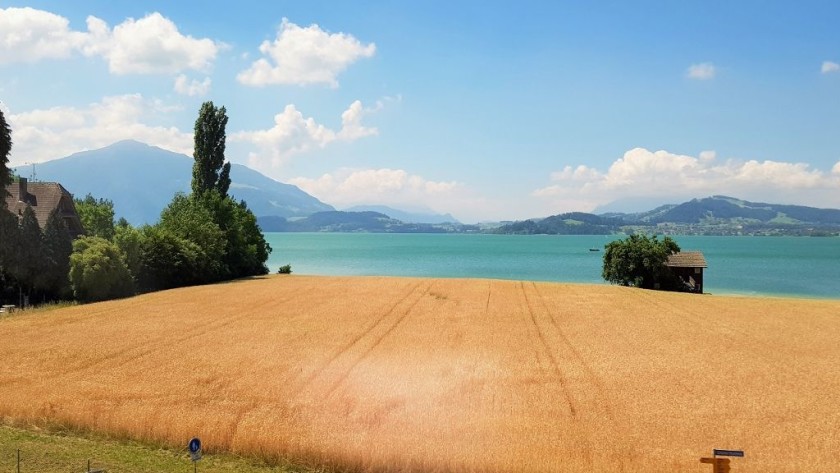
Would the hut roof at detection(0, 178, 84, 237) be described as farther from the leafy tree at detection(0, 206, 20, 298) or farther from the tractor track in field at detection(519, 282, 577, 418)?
the tractor track in field at detection(519, 282, 577, 418)

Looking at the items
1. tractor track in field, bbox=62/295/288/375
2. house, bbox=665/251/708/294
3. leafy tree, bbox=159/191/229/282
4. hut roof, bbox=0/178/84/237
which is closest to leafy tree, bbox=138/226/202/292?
leafy tree, bbox=159/191/229/282

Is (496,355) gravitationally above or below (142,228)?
below

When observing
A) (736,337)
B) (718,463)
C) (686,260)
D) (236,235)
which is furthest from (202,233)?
(718,463)

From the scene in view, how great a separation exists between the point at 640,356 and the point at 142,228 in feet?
203

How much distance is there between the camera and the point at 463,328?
4462 centimetres

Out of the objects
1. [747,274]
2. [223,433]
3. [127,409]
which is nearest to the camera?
[223,433]

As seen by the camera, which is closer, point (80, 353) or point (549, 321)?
point (80, 353)

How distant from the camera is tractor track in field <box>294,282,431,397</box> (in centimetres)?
2958

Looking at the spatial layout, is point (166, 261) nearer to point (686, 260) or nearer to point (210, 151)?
point (210, 151)

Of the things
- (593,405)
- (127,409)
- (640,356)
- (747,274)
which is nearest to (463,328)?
(640,356)

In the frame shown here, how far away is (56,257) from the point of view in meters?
59.9

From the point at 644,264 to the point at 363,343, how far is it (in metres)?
52.6

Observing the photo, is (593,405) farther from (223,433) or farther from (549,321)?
(549,321)

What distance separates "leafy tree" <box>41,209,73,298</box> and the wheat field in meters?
11.0
